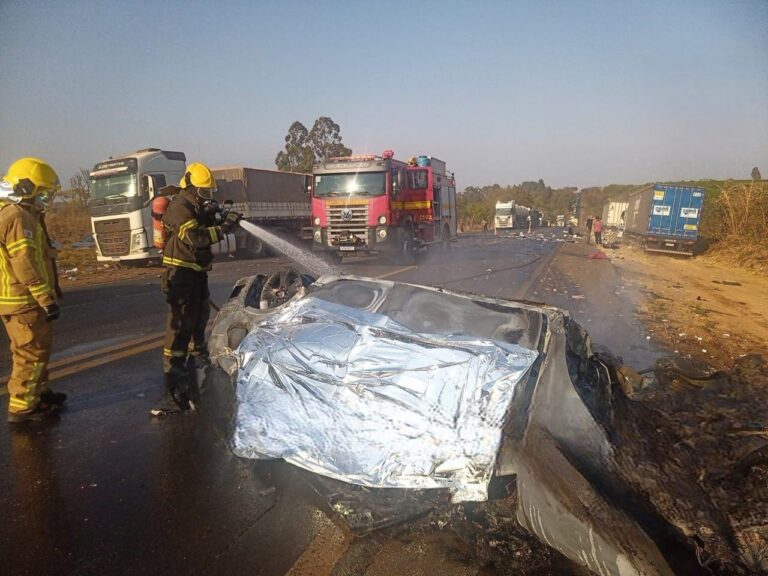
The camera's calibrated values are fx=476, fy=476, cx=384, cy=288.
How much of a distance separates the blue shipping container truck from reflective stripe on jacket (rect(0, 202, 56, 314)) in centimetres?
2123

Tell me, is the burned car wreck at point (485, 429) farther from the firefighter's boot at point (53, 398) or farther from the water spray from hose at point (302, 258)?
the firefighter's boot at point (53, 398)

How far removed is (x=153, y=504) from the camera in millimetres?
2596

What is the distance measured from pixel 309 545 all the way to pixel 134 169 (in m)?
13.2

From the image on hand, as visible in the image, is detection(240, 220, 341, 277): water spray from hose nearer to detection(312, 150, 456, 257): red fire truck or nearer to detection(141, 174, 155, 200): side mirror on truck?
detection(312, 150, 456, 257): red fire truck

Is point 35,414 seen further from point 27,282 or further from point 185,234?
point 185,234

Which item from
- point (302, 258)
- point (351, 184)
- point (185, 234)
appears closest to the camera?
point (185, 234)

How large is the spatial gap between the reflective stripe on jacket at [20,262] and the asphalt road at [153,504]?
3.07ft

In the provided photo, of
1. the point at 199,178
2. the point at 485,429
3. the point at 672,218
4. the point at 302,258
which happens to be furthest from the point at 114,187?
the point at 672,218

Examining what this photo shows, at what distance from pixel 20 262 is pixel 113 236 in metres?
10.9

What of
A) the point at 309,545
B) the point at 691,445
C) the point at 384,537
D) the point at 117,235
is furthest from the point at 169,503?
the point at 117,235

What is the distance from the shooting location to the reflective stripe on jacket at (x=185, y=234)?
394 cm

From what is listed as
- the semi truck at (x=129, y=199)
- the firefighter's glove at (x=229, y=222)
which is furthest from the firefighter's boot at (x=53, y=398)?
the semi truck at (x=129, y=199)

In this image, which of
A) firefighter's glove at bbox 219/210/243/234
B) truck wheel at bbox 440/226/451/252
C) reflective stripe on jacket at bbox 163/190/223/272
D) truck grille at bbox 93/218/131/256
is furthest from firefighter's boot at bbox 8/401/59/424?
truck wheel at bbox 440/226/451/252

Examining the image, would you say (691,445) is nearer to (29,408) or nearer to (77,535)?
(77,535)
